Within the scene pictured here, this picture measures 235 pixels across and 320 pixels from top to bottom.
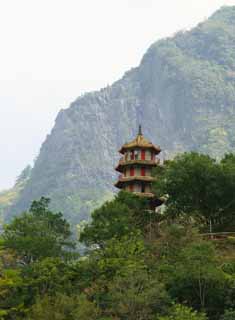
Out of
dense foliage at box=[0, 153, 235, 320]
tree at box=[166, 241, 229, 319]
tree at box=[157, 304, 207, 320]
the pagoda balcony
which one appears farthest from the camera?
the pagoda balcony

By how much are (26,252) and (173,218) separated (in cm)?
1449

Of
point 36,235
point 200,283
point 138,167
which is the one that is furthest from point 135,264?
point 138,167

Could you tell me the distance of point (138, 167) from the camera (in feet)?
254

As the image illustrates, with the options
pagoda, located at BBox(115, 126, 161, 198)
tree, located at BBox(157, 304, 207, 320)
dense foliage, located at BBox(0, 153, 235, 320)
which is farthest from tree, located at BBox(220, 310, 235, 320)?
pagoda, located at BBox(115, 126, 161, 198)

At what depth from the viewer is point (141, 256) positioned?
5062 centimetres

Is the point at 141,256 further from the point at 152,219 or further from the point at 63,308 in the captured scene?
the point at 152,219

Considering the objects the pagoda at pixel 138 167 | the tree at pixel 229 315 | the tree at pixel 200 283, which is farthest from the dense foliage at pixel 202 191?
the tree at pixel 229 315

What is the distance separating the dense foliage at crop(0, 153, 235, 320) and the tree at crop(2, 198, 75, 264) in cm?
10

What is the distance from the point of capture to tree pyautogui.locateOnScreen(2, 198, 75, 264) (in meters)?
59.9

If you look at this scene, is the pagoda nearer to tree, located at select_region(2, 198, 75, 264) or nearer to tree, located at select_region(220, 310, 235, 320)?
tree, located at select_region(2, 198, 75, 264)

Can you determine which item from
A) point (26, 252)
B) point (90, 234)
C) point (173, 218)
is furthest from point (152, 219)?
point (26, 252)

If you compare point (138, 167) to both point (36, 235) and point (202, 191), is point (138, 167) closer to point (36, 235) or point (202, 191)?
point (202, 191)

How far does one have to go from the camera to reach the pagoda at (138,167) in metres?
75.8

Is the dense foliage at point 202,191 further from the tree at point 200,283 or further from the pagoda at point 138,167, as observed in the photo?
the tree at point 200,283
